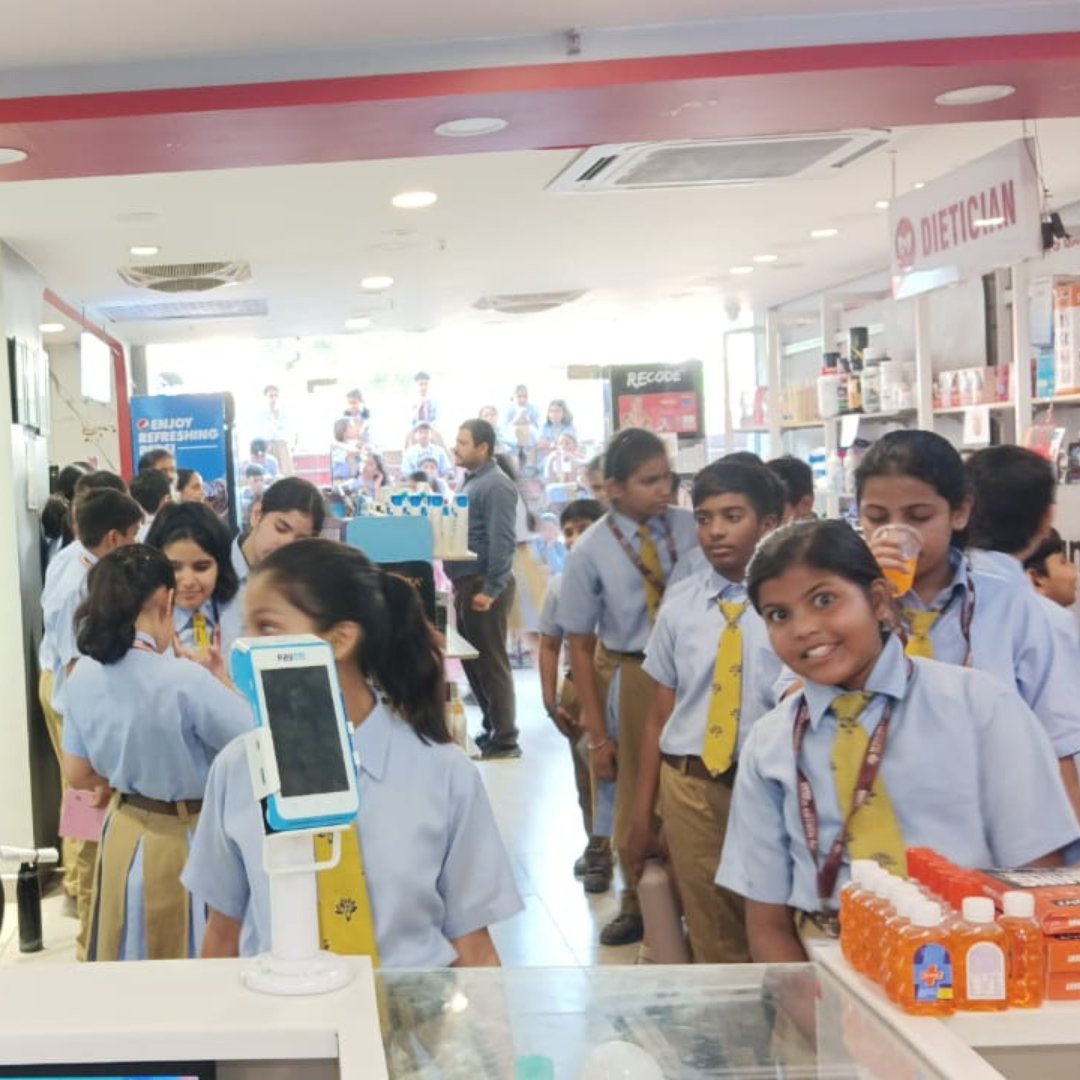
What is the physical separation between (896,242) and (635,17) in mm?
2127

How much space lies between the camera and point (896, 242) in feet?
18.1

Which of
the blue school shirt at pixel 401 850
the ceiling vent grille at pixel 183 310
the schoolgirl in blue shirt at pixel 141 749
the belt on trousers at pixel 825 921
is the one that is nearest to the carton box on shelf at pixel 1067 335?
the schoolgirl in blue shirt at pixel 141 749

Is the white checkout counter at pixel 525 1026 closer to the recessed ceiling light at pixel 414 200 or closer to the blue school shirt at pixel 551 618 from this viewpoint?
the blue school shirt at pixel 551 618

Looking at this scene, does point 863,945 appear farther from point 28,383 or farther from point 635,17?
point 28,383

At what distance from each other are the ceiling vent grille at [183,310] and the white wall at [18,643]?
267cm

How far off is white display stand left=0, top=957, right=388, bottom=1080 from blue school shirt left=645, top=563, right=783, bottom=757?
1.78 m

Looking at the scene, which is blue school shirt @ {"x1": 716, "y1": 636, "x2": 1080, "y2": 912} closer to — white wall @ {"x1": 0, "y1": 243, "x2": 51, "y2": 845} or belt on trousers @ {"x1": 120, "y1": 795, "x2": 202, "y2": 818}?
belt on trousers @ {"x1": 120, "y1": 795, "x2": 202, "y2": 818}

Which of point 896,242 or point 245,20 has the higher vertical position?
point 245,20

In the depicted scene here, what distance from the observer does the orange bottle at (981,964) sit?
1260 millimetres

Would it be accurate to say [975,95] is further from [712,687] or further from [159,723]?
[159,723]

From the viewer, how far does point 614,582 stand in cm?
440

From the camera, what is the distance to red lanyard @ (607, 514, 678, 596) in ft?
14.4

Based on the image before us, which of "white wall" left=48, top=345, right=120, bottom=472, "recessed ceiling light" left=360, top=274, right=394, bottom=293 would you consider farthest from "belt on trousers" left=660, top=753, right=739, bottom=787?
"white wall" left=48, top=345, right=120, bottom=472

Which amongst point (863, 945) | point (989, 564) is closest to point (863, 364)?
point (989, 564)
